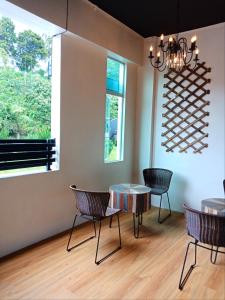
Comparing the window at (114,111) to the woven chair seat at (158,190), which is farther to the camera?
the window at (114,111)

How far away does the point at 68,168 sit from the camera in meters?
3.06

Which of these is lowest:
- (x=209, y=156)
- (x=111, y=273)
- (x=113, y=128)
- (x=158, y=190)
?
(x=111, y=273)

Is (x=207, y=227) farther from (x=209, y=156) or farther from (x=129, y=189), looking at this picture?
(x=209, y=156)

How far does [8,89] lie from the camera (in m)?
2.49

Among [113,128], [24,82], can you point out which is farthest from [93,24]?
[113,128]

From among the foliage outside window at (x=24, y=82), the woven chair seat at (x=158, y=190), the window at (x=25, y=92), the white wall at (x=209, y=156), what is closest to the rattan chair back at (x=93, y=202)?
the window at (x=25, y=92)

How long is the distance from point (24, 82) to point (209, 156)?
276 centimetres

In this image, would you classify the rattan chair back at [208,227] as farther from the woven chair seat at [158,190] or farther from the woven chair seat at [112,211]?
the woven chair seat at [158,190]

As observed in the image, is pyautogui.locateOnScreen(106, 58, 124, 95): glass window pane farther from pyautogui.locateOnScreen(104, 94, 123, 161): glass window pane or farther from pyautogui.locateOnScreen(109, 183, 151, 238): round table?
pyautogui.locateOnScreen(109, 183, 151, 238): round table

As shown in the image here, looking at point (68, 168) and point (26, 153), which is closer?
point (26, 153)

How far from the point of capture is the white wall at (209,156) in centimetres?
347

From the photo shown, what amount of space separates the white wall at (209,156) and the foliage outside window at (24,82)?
2066 millimetres

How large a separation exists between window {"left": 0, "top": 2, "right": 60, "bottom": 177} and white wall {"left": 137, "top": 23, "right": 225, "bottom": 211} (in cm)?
206

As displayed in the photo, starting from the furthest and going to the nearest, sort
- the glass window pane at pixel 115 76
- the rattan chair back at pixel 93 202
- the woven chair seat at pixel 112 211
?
the glass window pane at pixel 115 76 < the woven chair seat at pixel 112 211 < the rattan chair back at pixel 93 202
